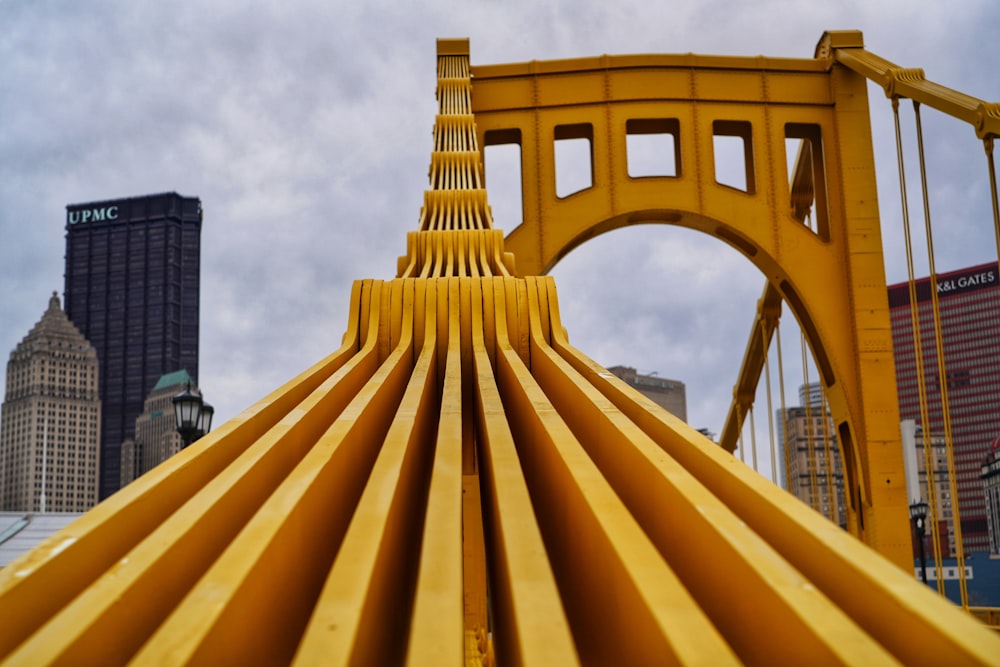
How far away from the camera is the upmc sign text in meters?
127

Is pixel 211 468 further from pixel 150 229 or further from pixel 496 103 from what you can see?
pixel 150 229

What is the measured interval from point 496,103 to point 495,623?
13319mm

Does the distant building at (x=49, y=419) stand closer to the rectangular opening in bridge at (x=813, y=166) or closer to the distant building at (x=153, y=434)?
the distant building at (x=153, y=434)

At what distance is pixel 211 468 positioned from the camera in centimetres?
330

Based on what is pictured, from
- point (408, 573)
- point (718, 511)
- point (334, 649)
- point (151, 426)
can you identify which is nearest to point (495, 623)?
point (408, 573)

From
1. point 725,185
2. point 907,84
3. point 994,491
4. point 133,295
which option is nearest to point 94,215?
point 133,295

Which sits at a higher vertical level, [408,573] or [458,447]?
[458,447]

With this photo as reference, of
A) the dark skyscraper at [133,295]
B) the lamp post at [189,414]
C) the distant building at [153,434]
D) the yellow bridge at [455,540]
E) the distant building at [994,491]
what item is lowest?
the distant building at [994,491]

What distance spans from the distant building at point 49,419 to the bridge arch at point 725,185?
92680 millimetres

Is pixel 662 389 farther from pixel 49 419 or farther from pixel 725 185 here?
pixel 725 185

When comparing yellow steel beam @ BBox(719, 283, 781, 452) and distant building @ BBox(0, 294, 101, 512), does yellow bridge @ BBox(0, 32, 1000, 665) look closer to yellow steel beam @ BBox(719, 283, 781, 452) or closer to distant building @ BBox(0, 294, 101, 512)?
yellow steel beam @ BBox(719, 283, 781, 452)

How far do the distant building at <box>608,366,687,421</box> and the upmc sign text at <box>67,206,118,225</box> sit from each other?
221 ft

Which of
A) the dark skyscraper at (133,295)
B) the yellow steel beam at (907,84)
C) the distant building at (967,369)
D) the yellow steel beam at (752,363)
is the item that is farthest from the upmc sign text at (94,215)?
the yellow steel beam at (907,84)

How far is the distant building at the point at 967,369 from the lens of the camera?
4087 inches
